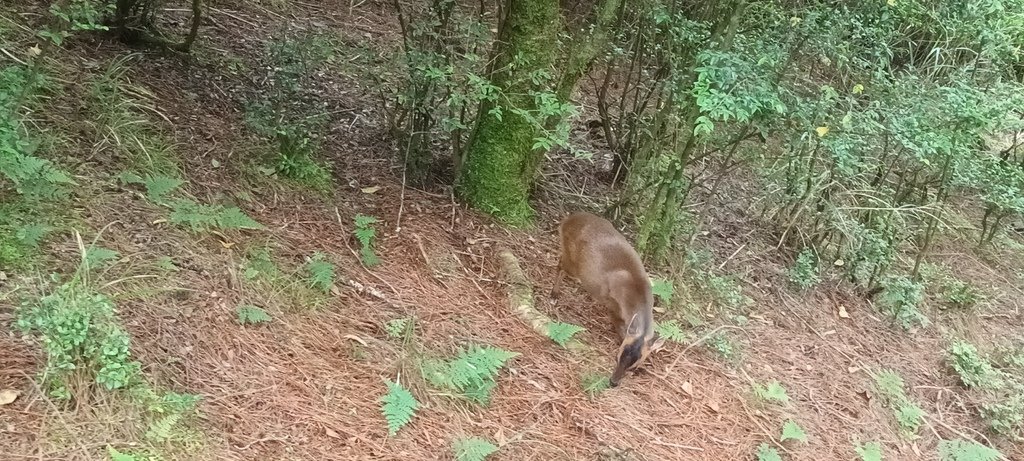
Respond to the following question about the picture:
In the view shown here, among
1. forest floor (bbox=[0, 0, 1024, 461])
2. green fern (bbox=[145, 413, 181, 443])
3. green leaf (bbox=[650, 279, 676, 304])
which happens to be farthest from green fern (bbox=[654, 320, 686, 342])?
green fern (bbox=[145, 413, 181, 443])

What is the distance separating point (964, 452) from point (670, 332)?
2.29m

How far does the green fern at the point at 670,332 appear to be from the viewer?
4914mm

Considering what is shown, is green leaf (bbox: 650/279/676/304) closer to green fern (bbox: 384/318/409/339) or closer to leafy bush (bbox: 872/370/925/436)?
leafy bush (bbox: 872/370/925/436)

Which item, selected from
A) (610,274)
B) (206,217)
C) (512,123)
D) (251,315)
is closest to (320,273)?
(251,315)

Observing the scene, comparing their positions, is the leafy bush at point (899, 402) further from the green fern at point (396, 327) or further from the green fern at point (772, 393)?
the green fern at point (396, 327)

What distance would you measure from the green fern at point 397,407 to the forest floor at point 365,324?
6cm

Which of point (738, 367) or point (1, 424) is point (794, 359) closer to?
point (738, 367)

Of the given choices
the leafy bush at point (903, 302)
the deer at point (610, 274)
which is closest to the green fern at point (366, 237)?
the deer at point (610, 274)

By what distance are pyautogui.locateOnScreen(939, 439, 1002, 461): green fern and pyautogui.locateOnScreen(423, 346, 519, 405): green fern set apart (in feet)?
10.7

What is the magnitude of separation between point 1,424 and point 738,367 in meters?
4.22

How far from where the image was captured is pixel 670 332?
4.95 m

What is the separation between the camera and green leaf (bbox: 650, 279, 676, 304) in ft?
17.2

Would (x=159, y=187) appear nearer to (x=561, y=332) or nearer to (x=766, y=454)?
(x=561, y=332)

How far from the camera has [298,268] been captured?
14.1ft
